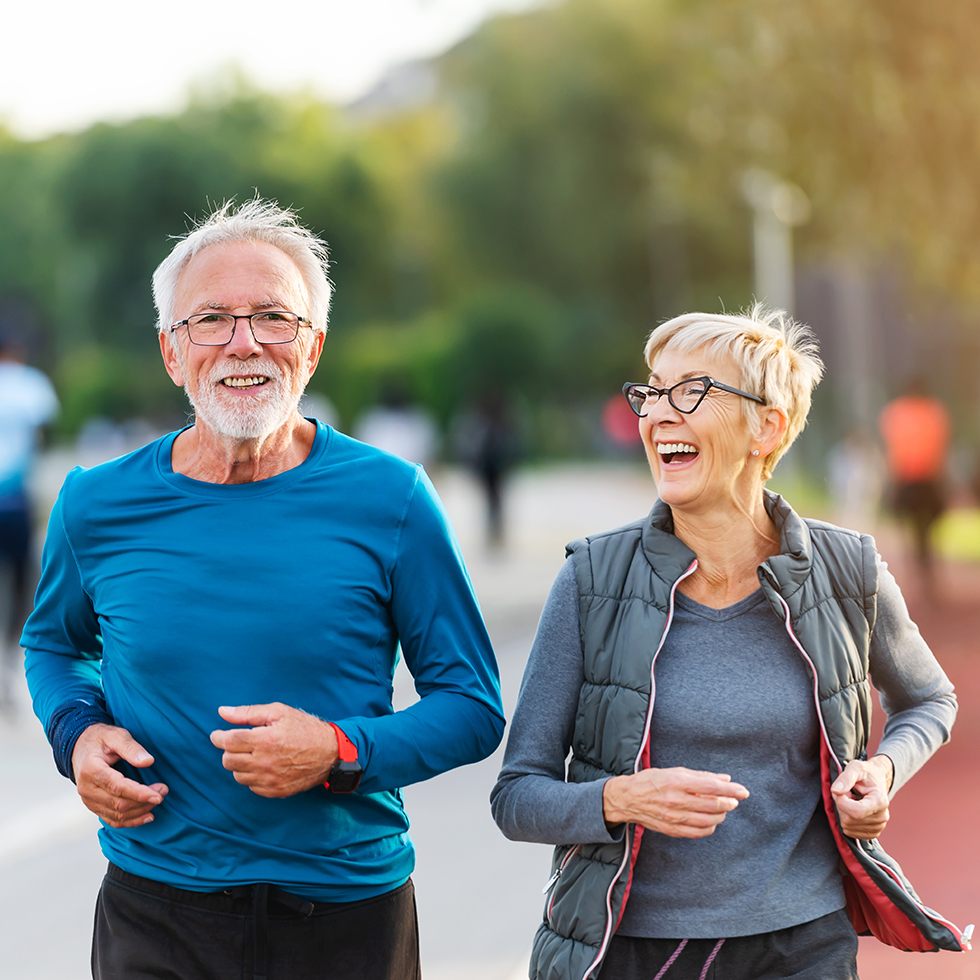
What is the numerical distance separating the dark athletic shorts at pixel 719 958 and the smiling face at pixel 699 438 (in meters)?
0.76

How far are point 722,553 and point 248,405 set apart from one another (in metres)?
0.91

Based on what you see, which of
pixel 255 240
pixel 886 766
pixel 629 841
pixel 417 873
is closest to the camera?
pixel 629 841

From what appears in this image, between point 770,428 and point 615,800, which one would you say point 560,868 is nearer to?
point 615,800

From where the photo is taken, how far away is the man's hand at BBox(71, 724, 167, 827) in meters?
2.70

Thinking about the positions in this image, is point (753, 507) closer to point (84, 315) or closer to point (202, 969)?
point (202, 969)

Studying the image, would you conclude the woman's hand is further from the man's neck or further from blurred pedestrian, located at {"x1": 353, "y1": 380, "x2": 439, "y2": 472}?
blurred pedestrian, located at {"x1": 353, "y1": 380, "x2": 439, "y2": 472}

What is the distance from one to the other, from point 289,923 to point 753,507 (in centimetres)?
113

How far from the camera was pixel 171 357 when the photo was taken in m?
3.05

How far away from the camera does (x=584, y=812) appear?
8.67ft

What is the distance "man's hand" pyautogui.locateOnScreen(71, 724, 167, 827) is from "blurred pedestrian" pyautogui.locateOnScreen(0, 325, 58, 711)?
679 cm

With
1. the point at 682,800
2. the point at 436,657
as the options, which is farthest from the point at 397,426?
the point at 682,800

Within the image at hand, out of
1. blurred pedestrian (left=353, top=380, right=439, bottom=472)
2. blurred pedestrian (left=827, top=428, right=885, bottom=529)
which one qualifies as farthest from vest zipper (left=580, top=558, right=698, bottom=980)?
blurred pedestrian (left=827, top=428, right=885, bottom=529)

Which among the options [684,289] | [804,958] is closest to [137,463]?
[804,958]

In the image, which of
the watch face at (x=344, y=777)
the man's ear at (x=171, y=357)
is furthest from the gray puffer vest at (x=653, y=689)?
the man's ear at (x=171, y=357)
